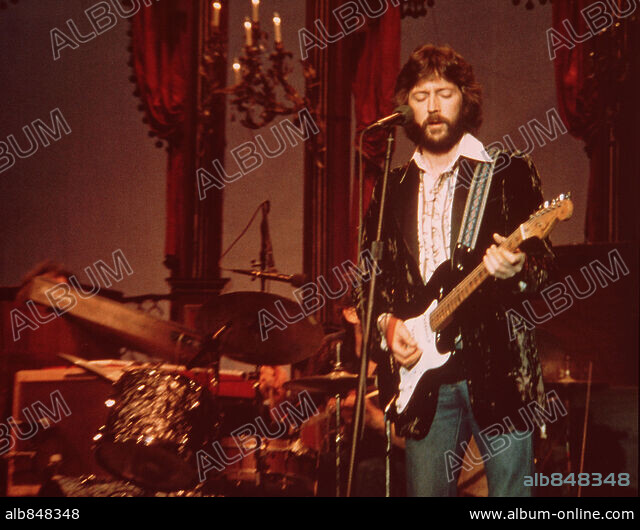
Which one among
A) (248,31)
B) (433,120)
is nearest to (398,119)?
(433,120)

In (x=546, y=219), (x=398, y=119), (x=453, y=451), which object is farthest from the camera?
(x=398, y=119)

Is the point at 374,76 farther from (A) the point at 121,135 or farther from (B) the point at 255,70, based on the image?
(A) the point at 121,135

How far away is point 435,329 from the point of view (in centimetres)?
223

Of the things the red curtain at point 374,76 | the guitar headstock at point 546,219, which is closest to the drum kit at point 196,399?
the guitar headstock at point 546,219

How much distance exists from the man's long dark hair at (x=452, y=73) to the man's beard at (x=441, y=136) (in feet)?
0.15

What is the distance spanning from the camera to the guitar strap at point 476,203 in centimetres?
222

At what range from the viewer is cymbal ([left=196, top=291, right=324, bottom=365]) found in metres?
3.38

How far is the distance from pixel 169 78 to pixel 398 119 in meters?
4.67

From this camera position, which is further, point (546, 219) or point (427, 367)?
point (427, 367)

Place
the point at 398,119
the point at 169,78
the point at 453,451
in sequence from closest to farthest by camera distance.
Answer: the point at 453,451 < the point at 398,119 < the point at 169,78

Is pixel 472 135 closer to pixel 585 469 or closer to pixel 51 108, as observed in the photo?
pixel 585 469

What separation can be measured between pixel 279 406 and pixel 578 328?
1769 millimetres
